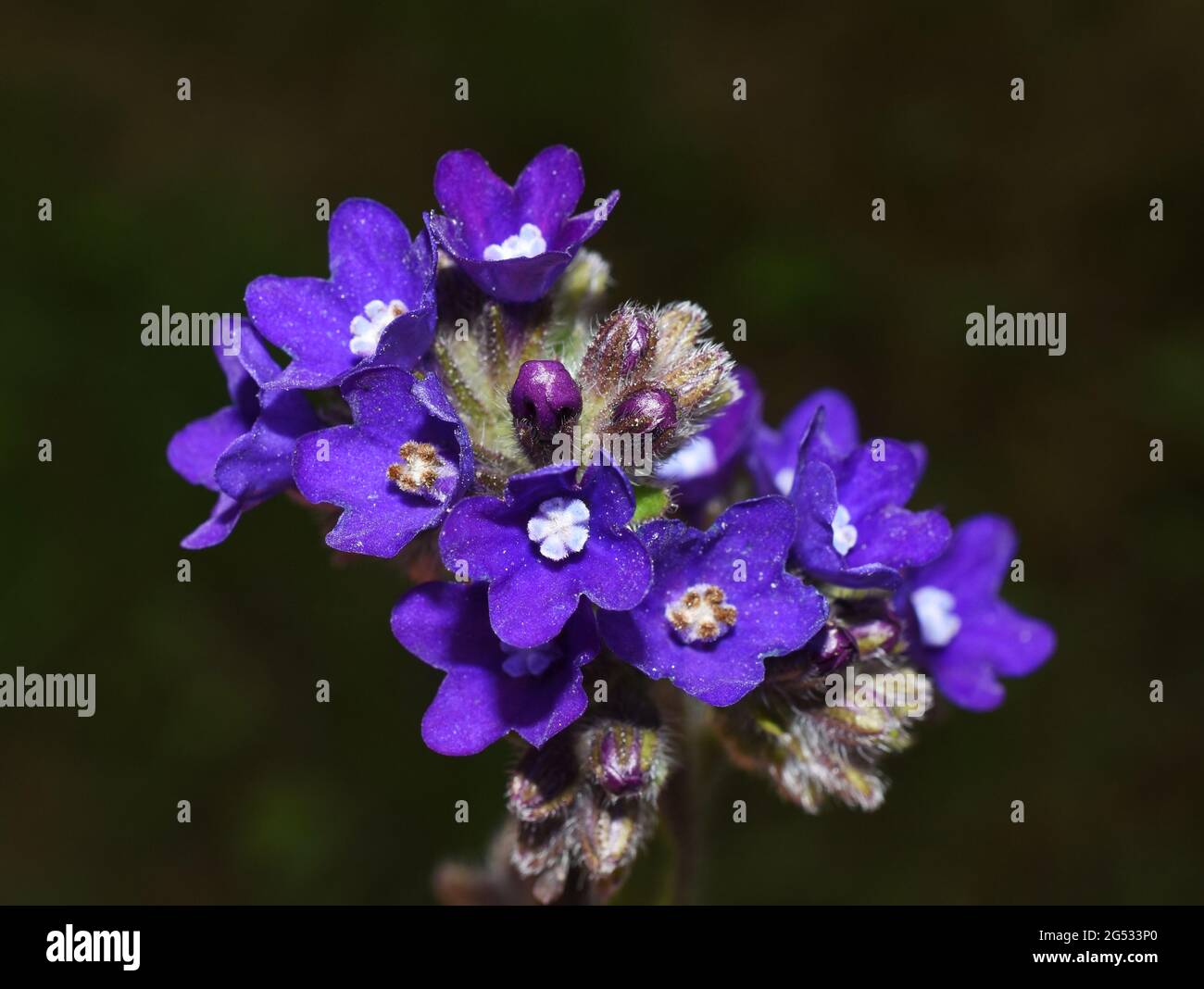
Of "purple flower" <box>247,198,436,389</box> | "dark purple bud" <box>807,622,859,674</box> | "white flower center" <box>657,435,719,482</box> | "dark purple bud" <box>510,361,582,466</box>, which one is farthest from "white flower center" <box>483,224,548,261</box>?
"dark purple bud" <box>807,622,859,674</box>

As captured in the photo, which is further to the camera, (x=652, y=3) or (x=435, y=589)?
(x=652, y=3)

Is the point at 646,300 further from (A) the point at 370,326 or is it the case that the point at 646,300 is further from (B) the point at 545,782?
(B) the point at 545,782

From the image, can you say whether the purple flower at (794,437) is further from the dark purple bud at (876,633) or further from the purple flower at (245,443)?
the purple flower at (245,443)

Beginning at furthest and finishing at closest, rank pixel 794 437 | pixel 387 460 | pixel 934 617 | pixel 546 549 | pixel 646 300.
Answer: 1. pixel 646 300
2. pixel 794 437
3. pixel 934 617
4. pixel 387 460
5. pixel 546 549

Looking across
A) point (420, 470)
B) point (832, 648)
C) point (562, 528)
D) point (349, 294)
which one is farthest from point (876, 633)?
point (349, 294)

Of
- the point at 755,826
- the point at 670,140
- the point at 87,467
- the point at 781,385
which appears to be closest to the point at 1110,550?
the point at 781,385

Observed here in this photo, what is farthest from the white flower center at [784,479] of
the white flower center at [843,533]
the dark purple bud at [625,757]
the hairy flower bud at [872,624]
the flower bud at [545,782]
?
the flower bud at [545,782]

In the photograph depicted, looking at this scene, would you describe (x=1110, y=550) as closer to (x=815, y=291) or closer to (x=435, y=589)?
(x=815, y=291)
